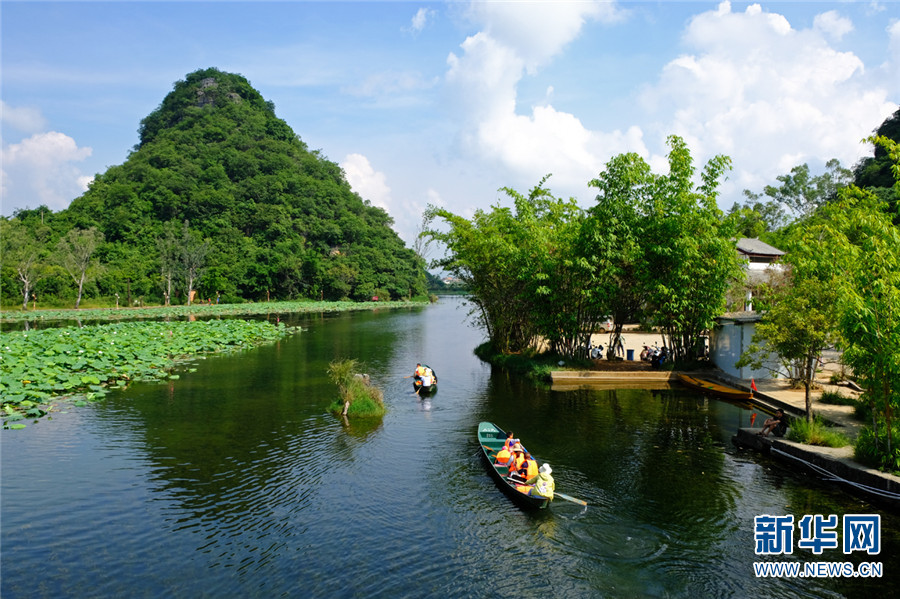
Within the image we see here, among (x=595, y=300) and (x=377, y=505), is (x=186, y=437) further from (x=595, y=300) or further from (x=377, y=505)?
(x=595, y=300)

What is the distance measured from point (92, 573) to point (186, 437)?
9569mm

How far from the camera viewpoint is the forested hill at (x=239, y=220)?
10212 centimetres

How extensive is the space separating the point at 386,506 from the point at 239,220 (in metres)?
113

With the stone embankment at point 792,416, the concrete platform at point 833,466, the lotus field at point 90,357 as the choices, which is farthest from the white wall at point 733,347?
the lotus field at point 90,357

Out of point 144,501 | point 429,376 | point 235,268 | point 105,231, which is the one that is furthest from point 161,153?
point 144,501

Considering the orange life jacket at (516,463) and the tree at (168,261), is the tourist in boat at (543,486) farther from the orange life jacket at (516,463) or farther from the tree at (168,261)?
the tree at (168,261)

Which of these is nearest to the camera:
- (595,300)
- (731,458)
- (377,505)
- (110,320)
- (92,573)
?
(92,573)

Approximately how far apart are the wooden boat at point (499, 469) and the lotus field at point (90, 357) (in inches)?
723

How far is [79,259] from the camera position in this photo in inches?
3135

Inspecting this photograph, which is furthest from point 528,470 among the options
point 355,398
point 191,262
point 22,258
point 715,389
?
point 191,262

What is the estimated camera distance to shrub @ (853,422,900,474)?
15.0m

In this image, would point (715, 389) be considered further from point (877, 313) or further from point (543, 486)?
point (543, 486)

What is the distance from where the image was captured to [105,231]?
105250 mm

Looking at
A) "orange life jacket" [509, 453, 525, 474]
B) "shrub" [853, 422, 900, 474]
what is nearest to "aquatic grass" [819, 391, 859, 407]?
"shrub" [853, 422, 900, 474]
